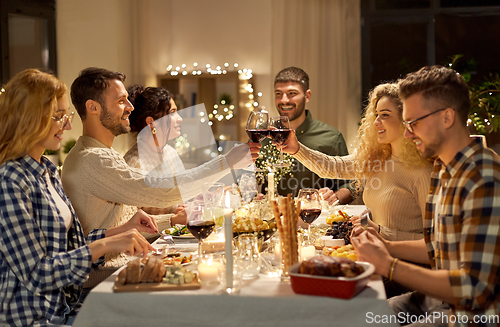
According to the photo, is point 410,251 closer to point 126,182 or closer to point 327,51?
point 126,182

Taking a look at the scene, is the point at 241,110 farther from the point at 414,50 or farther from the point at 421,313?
the point at 421,313

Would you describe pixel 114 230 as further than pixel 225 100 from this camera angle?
No

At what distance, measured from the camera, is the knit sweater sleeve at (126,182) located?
203 centimetres

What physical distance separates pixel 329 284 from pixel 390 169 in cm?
122

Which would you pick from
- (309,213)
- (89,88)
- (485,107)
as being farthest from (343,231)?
(485,107)

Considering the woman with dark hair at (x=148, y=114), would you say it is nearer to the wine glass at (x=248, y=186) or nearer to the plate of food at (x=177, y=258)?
the wine glass at (x=248, y=186)

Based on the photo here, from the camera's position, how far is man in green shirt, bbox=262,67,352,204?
364 centimetres

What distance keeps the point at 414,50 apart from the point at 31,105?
15.5 feet

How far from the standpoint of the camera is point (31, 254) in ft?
4.73

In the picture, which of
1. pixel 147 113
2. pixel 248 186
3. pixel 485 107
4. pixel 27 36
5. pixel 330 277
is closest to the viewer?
pixel 330 277

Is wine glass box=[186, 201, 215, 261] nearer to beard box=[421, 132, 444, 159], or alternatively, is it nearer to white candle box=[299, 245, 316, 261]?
white candle box=[299, 245, 316, 261]

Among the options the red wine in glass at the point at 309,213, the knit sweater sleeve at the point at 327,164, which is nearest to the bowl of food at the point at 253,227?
the red wine in glass at the point at 309,213

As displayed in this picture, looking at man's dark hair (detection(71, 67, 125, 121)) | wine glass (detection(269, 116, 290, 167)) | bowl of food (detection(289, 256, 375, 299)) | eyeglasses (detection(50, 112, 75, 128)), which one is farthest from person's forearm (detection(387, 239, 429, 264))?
man's dark hair (detection(71, 67, 125, 121))

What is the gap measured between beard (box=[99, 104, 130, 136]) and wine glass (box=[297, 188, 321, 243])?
3.10 feet
